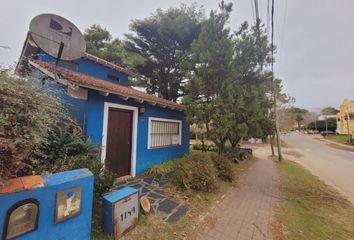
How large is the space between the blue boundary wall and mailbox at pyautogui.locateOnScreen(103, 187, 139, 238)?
0.39 m

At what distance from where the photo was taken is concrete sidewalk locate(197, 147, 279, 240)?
333 cm

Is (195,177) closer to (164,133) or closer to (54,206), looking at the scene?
(164,133)

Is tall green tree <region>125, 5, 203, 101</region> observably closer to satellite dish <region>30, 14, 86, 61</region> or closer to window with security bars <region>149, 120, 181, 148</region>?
window with security bars <region>149, 120, 181, 148</region>

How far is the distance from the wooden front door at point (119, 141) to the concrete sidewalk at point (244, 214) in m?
3.35

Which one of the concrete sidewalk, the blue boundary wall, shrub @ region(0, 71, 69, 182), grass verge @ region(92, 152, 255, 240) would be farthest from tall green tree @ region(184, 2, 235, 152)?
shrub @ region(0, 71, 69, 182)

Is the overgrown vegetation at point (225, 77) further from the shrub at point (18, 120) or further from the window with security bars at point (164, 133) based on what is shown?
the shrub at point (18, 120)

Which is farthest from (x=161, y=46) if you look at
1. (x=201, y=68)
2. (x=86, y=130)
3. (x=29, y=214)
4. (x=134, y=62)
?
(x=29, y=214)

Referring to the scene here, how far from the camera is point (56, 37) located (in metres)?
4.53

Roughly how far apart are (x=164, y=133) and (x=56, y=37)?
5.14 metres

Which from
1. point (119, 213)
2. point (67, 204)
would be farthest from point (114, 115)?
point (67, 204)

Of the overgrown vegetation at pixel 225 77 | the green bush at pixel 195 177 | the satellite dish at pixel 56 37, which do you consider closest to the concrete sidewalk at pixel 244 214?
the green bush at pixel 195 177

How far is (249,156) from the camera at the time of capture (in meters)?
13.8

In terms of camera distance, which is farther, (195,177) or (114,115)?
(114,115)

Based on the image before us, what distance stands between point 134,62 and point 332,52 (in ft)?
51.4
